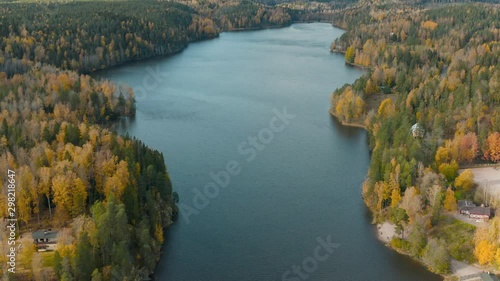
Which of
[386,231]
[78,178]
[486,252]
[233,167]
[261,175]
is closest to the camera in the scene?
[486,252]

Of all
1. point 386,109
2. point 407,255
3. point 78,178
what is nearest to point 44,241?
point 78,178

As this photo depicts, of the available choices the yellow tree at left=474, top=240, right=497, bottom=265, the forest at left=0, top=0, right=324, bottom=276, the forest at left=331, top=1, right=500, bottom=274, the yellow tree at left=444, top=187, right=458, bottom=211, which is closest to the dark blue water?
the forest at left=331, top=1, right=500, bottom=274

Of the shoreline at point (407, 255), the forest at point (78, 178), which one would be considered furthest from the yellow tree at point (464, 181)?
the forest at point (78, 178)

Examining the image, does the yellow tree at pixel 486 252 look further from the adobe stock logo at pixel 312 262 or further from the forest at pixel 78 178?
the forest at pixel 78 178

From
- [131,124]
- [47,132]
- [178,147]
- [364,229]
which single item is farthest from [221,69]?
[364,229]

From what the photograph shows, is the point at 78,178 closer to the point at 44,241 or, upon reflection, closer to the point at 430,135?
the point at 44,241

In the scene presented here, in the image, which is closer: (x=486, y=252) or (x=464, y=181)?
(x=486, y=252)
